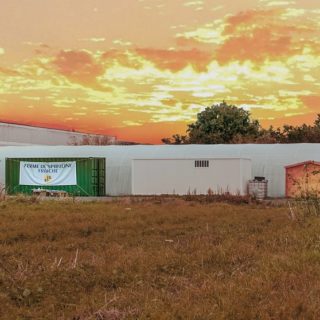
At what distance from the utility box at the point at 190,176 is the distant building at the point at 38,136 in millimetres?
23475

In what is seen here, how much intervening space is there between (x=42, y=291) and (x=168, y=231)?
23.2ft

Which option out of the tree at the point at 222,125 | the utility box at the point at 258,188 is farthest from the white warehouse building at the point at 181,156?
the tree at the point at 222,125

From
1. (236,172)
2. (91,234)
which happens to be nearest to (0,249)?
(91,234)

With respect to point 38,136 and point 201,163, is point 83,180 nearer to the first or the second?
point 201,163

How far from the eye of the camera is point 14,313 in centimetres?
665

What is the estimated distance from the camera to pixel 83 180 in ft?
116

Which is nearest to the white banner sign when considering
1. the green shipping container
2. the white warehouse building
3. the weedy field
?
the green shipping container

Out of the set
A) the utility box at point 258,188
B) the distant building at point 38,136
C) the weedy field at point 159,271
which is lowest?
the weedy field at point 159,271

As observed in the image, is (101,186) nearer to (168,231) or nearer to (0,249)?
(168,231)

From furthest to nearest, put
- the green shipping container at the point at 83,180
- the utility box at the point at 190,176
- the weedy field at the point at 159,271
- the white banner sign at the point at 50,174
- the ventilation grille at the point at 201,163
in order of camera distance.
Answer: the white banner sign at the point at 50,174
the green shipping container at the point at 83,180
the ventilation grille at the point at 201,163
the utility box at the point at 190,176
the weedy field at the point at 159,271

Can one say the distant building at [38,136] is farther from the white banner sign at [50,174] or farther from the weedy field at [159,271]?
the weedy field at [159,271]

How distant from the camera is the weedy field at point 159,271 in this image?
6.54m

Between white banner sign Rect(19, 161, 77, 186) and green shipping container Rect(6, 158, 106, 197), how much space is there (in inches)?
9.4

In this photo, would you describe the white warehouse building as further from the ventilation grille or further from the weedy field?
the weedy field
